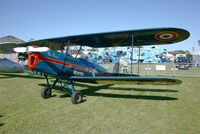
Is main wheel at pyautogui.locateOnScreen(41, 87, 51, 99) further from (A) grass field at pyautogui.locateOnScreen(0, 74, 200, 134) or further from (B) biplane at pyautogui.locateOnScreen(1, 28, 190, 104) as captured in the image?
(A) grass field at pyautogui.locateOnScreen(0, 74, 200, 134)

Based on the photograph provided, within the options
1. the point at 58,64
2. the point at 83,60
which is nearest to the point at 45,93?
the point at 58,64

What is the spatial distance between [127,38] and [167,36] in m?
1.73

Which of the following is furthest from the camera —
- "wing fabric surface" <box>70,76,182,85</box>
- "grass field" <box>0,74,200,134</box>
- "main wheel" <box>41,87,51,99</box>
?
"main wheel" <box>41,87,51,99</box>

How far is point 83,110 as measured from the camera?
253 inches

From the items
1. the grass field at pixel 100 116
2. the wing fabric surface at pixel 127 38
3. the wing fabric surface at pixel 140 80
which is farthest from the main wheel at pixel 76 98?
the wing fabric surface at pixel 127 38

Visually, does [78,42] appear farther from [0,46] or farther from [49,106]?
[0,46]

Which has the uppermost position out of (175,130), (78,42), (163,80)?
(78,42)

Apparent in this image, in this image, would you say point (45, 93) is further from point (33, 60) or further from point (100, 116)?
point (100, 116)

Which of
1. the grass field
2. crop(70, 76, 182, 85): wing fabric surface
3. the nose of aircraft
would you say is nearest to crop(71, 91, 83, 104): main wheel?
the grass field

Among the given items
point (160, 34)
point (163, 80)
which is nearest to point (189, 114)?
point (163, 80)

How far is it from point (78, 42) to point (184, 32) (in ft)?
14.3

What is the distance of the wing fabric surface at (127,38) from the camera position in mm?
6946

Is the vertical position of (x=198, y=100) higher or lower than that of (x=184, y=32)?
lower

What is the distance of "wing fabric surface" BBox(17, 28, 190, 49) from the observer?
6.95 meters
